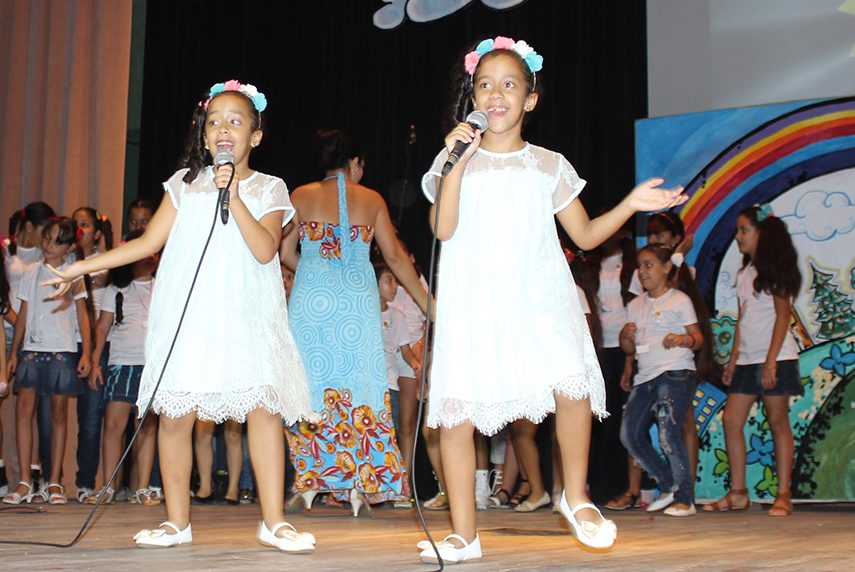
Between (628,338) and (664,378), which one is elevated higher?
(628,338)

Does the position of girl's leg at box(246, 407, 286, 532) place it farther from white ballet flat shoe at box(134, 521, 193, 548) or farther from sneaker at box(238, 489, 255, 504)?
sneaker at box(238, 489, 255, 504)

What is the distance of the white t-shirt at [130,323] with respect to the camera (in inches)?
209

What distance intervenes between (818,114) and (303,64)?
3.45 m

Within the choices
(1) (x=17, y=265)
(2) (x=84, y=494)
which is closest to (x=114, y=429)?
(2) (x=84, y=494)

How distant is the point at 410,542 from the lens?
10.1ft

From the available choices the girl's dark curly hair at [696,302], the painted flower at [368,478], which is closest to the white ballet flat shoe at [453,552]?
the painted flower at [368,478]

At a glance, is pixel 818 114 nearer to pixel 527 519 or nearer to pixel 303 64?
pixel 527 519

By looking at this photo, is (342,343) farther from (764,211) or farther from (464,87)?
(764,211)

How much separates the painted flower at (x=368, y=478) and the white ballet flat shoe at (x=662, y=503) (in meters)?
1.40

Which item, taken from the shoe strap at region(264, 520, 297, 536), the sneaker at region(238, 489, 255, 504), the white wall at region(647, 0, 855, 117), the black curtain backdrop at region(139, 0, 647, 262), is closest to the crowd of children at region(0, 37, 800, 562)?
the shoe strap at region(264, 520, 297, 536)

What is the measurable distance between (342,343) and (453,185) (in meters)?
1.79

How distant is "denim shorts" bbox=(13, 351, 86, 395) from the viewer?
532 cm

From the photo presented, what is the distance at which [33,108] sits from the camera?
784 centimetres

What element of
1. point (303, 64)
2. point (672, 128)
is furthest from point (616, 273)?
point (303, 64)
